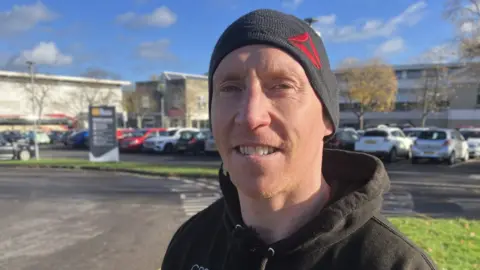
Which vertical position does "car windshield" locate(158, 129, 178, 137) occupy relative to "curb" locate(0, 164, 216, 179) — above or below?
above

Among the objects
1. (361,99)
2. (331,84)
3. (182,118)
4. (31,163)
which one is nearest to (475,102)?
(361,99)

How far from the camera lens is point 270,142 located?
119 centimetres

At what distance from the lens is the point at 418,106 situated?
47.2 metres

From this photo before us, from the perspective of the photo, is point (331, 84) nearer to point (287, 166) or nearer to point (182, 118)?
point (287, 166)

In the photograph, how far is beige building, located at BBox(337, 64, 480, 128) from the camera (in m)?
46.0

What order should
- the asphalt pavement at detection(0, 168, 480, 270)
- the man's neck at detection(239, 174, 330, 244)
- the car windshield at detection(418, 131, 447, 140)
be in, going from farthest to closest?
the car windshield at detection(418, 131, 447, 140), the asphalt pavement at detection(0, 168, 480, 270), the man's neck at detection(239, 174, 330, 244)

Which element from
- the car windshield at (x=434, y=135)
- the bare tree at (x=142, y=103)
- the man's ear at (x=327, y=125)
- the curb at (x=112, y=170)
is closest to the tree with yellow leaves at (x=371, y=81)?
the car windshield at (x=434, y=135)

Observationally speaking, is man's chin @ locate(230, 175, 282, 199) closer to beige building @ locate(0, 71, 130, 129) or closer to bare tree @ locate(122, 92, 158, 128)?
beige building @ locate(0, 71, 130, 129)

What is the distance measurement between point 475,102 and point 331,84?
5300 centimetres

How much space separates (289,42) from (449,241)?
14.4 ft

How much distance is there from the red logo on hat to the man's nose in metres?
0.19

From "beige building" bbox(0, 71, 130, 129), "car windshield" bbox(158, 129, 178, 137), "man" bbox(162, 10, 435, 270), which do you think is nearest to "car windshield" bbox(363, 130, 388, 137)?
"car windshield" bbox(158, 129, 178, 137)

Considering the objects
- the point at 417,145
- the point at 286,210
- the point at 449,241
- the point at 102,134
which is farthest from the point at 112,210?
the point at 417,145

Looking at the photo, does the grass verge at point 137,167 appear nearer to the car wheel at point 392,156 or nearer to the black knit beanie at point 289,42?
the car wheel at point 392,156
